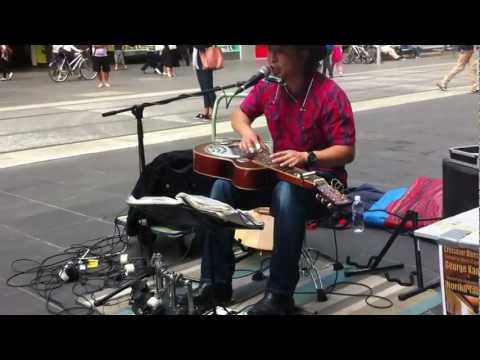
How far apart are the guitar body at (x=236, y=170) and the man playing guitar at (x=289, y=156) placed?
0.06 metres

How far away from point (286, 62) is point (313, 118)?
0.32 meters

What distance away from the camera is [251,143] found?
3.43 m

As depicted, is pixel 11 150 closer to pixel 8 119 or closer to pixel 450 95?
pixel 8 119

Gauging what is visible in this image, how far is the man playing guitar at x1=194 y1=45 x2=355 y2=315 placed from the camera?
10.3ft

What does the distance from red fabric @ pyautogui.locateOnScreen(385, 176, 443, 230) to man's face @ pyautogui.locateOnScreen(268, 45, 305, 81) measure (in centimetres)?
159

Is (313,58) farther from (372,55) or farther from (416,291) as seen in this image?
(372,55)

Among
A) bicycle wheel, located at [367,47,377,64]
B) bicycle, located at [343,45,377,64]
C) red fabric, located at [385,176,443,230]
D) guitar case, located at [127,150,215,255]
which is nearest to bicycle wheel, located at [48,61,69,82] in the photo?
bicycle, located at [343,45,377,64]

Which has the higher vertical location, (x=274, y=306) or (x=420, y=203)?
(x=420, y=203)

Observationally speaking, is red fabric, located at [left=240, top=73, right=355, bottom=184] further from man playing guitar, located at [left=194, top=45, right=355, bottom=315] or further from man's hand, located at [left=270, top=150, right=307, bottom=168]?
man's hand, located at [left=270, top=150, right=307, bottom=168]

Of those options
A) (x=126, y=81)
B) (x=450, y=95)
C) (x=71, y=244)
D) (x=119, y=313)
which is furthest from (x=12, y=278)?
(x=126, y=81)

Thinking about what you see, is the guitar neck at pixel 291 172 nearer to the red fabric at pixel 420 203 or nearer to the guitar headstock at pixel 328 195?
the guitar headstock at pixel 328 195

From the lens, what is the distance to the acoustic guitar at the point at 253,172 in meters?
2.98

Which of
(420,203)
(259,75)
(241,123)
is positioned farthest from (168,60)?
(259,75)
